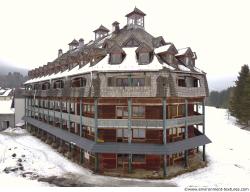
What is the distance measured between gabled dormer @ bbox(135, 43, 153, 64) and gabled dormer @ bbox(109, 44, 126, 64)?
221cm

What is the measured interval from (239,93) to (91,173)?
159 ft

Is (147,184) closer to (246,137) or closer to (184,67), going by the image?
(184,67)

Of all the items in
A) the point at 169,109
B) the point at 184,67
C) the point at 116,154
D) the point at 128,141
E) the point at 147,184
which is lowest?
the point at 147,184

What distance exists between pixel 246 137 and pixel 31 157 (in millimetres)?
44314

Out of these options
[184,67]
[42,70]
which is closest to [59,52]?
[42,70]

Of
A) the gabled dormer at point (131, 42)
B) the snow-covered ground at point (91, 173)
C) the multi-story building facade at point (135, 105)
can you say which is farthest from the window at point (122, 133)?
the gabled dormer at point (131, 42)

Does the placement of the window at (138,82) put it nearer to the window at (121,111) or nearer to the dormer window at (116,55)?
the dormer window at (116,55)

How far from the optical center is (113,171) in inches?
1165

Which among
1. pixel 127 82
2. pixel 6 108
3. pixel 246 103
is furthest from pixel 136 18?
pixel 6 108

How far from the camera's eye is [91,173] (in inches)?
1153

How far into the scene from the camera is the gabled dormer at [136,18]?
38969 mm

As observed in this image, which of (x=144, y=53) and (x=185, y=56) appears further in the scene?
(x=185, y=56)

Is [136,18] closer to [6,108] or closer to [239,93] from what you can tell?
[239,93]

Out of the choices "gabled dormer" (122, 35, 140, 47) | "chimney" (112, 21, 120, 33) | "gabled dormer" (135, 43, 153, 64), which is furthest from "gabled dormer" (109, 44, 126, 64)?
"chimney" (112, 21, 120, 33)
